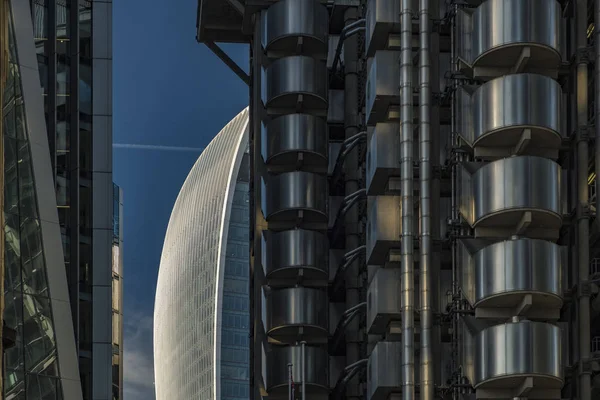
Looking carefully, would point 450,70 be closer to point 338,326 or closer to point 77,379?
point 338,326

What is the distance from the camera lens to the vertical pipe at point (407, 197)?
5272 cm

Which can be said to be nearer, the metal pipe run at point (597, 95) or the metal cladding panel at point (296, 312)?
the metal pipe run at point (597, 95)

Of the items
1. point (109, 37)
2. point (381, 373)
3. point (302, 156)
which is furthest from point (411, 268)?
point (109, 37)

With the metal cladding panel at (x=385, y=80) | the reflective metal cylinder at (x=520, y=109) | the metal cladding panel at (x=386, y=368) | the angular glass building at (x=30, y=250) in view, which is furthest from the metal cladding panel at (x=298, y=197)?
the angular glass building at (x=30, y=250)

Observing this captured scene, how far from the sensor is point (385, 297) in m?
55.7

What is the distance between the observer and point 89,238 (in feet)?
225

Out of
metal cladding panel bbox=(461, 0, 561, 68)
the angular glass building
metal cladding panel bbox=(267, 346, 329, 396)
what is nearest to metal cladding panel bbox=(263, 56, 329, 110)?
metal cladding panel bbox=(267, 346, 329, 396)

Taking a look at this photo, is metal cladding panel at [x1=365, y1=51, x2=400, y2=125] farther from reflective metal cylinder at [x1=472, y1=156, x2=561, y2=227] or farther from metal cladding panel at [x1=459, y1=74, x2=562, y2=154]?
reflective metal cylinder at [x1=472, y1=156, x2=561, y2=227]

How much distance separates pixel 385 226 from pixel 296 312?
1330cm

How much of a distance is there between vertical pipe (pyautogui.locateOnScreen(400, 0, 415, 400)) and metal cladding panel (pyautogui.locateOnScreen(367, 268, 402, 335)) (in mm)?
2004

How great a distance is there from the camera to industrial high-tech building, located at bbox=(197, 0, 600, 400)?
158 feet

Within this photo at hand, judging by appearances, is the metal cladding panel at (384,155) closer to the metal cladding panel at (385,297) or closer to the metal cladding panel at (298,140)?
the metal cladding panel at (385,297)

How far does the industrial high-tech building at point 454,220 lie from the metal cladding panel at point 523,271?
0.04m

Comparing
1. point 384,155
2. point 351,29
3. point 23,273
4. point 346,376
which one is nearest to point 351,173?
point 351,29
